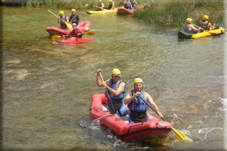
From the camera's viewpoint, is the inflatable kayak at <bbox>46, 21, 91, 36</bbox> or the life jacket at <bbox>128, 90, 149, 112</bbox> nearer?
the life jacket at <bbox>128, 90, 149, 112</bbox>

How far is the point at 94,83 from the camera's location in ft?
39.5

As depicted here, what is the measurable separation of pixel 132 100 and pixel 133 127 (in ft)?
1.88

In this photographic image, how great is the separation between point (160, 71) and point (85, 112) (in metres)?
4.22

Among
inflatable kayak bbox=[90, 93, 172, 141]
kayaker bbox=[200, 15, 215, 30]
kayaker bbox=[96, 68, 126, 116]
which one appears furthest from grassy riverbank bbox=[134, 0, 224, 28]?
inflatable kayak bbox=[90, 93, 172, 141]

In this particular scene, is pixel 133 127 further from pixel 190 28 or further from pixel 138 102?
pixel 190 28

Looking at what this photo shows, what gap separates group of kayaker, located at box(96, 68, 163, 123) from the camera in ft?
25.2

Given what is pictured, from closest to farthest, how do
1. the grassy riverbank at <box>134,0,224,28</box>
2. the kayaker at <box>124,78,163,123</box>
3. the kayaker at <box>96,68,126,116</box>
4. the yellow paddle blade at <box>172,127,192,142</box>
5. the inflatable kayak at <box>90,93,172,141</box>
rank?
the inflatable kayak at <box>90,93,172,141</box> < the yellow paddle blade at <box>172,127,192,142</box> < the kayaker at <box>124,78,163,123</box> < the kayaker at <box>96,68,126,116</box> < the grassy riverbank at <box>134,0,224,28</box>

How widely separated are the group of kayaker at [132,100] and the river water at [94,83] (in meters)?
0.54

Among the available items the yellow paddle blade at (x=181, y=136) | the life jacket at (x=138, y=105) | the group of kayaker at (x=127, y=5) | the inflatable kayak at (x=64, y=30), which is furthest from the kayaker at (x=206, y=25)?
the life jacket at (x=138, y=105)

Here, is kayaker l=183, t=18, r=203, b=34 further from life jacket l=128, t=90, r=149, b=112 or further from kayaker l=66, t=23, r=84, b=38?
life jacket l=128, t=90, r=149, b=112

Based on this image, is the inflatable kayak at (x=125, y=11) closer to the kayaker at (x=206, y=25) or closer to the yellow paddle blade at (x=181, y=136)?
the kayaker at (x=206, y=25)

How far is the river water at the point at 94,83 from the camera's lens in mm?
8195

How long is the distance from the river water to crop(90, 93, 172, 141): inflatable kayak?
7.7 inches

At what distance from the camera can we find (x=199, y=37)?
1770cm
